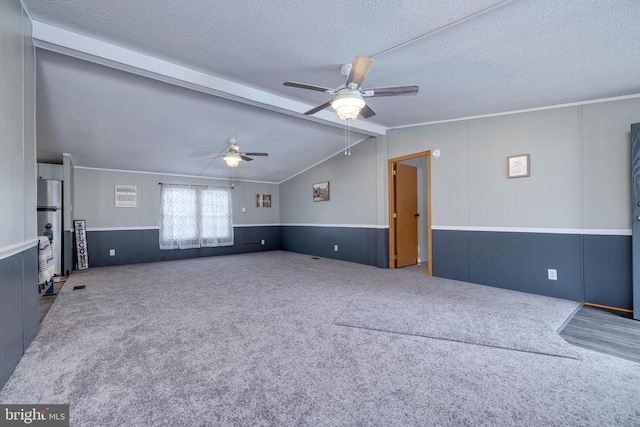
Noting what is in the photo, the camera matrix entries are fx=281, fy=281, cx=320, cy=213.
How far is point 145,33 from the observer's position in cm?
243

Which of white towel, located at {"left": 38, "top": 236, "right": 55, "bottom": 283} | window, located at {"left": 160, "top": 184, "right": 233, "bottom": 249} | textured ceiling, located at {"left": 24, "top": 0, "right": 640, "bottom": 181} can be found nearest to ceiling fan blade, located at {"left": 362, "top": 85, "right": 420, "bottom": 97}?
textured ceiling, located at {"left": 24, "top": 0, "right": 640, "bottom": 181}

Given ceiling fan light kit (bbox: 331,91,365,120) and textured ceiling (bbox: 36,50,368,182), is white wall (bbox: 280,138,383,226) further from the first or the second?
ceiling fan light kit (bbox: 331,91,365,120)

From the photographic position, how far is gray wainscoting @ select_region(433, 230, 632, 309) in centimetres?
314

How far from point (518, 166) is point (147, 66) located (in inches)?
179

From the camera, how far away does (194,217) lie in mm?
6871

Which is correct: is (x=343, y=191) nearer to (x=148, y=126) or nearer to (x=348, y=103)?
(x=348, y=103)

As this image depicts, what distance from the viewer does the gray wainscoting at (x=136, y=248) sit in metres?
5.77

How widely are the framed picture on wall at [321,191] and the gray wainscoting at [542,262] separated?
9.24 ft

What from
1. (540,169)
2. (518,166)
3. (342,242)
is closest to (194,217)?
(342,242)

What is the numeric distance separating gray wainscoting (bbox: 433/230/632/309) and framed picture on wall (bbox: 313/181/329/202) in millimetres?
2815

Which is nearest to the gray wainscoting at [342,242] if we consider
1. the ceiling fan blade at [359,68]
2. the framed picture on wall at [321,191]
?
the framed picture on wall at [321,191]

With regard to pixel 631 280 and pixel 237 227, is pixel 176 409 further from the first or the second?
pixel 237 227

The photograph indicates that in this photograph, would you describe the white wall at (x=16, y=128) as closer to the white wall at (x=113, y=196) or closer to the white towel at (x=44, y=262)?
the white towel at (x=44, y=262)

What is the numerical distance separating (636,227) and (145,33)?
511cm
